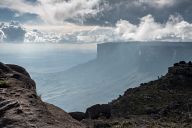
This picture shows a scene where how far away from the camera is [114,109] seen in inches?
3501

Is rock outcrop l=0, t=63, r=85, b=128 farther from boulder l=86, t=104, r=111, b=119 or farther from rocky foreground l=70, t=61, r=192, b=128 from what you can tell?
boulder l=86, t=104, r=111, b=119

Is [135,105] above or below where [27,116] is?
below

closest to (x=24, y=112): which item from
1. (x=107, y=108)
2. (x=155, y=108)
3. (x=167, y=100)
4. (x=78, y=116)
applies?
(x=78, y=116)

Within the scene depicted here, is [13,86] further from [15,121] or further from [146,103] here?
[146,103]

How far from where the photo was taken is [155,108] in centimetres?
8231

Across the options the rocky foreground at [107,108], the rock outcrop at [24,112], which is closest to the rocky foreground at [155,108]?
the rocky foreground at [107,108]

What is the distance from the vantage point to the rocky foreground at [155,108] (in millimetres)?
54875

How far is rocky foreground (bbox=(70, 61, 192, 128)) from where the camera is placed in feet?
180

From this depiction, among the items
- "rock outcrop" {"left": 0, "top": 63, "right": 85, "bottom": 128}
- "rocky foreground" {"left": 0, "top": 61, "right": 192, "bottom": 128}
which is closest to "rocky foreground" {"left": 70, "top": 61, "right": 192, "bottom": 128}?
"rocky foreground" {"left": 0, "top": 61, "right": 192, "bottom": 128}

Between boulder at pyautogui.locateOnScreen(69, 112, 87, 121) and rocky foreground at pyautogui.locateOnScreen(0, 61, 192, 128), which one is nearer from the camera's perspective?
rocky foreground at pyautogui.locateOnScreen(0, 61, 192, 128)

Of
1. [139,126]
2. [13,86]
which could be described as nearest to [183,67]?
[139,126]

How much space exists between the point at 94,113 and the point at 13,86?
119 feet

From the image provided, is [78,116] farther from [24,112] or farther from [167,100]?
[167,100]

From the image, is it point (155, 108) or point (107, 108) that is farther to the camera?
point (155, 108)
